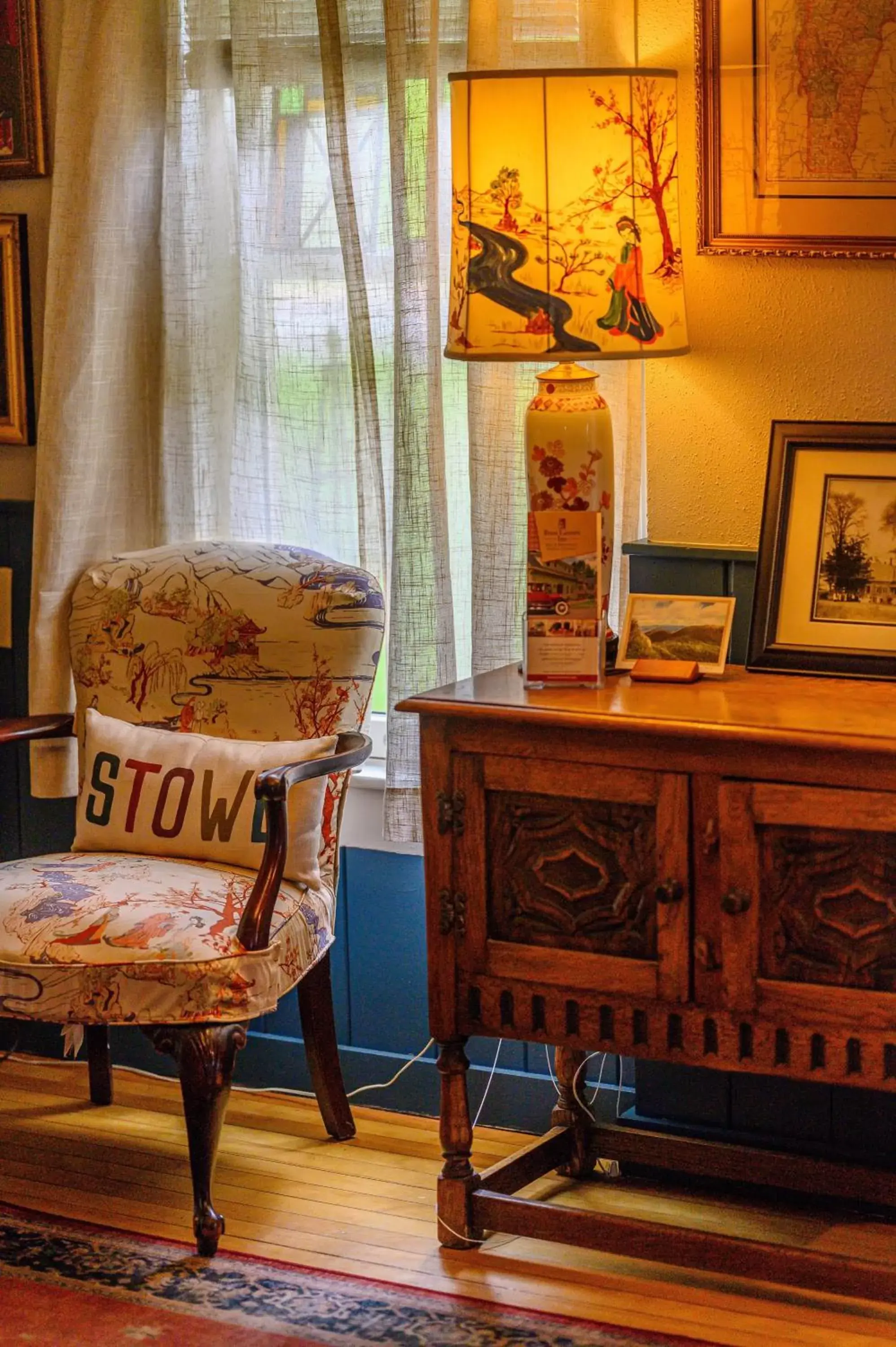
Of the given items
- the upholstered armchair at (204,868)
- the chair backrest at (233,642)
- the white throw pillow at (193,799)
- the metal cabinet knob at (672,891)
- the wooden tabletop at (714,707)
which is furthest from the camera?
the chair backrest at (233,642)

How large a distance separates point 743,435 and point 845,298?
25cm

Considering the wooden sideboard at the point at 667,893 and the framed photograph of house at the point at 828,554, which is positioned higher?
the framed photograph of house at the point at 828,554

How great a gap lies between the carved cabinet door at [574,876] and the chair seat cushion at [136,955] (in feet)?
1.06

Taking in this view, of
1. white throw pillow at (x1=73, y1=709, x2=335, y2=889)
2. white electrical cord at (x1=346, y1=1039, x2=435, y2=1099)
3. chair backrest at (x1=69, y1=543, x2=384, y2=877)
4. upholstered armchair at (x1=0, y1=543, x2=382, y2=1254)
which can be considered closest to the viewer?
upholstered armchair at (x1=0, y1=543, x2=382, y2=1254)

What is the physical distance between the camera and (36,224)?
122 inches

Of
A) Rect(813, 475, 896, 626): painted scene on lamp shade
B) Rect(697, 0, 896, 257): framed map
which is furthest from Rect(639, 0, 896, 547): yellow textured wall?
Rect(813, 475, 896, 626): painted scene on lamp shade

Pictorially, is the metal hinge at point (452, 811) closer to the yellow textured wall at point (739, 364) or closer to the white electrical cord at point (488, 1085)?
the yellow textured wall at point (739, 364)

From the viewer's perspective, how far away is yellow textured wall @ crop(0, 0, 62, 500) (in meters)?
3.01

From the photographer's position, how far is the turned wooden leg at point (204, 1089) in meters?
2.37

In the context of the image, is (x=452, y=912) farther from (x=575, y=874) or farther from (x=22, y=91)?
(x=22, y=91)

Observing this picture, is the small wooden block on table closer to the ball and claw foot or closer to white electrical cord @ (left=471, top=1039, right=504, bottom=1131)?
white electrical cord @ (left=471, top=1039, right=504, bottom=1131)

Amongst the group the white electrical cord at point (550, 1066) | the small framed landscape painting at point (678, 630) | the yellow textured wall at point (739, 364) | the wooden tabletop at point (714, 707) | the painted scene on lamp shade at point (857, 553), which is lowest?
the white electrical cord at point (550, 1066)

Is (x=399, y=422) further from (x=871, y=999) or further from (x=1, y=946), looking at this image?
(x=871, y=999)

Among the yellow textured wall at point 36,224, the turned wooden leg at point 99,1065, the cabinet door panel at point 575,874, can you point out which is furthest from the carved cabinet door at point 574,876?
the yellow textured wall at point 36,224
